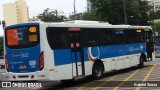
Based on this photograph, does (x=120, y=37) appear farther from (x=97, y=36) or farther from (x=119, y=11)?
(x=119, y=11)

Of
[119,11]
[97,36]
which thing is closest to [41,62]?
[97,36]

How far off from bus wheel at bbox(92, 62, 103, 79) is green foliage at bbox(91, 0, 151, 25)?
3503 cm

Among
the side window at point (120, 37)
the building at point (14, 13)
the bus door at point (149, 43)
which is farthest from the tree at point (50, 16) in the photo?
the side window at point (120, 37)

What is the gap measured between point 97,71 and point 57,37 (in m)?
3.94

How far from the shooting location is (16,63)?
15438mm

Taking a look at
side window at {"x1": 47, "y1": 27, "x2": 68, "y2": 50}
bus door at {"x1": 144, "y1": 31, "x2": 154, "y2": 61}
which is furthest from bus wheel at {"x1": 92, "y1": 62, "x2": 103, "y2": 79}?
bus door at {"x1": 144, "y1": 31, "x2": 154, "y2": 61}

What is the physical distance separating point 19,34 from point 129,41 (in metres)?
9.38

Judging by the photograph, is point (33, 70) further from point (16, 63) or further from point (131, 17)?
point (131, 17)

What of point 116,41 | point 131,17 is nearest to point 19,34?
point 116,41

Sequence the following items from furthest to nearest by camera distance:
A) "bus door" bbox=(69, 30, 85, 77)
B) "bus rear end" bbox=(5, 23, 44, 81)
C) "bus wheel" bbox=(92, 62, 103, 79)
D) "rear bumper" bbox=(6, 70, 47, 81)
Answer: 1. "bus wheel" bbox=(92, 62, 103, 79)
2. "bus door" bbox=(69, 30, 85, 77)
3. "bus rear end" bbox=(5, 23, 44, 81)
4. "rear bumper" bbox=(6, 70, 47, 81)

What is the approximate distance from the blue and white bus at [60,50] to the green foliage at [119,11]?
32850 millimetres

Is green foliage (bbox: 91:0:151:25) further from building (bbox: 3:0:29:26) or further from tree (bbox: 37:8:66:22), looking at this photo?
building (bbox: 3:0:29:26)

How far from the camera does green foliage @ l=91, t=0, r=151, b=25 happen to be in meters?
54.2

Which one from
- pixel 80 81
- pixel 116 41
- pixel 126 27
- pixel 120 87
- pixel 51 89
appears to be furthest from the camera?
pixel 126 27
